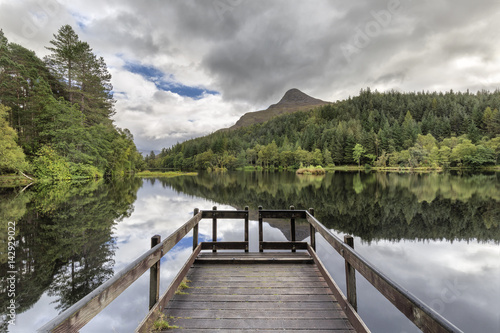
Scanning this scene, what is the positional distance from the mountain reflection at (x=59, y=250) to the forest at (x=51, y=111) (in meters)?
19.7

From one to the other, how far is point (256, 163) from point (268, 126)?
186 feet

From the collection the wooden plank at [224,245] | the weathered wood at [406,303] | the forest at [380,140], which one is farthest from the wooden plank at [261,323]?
the forest at [380,140]

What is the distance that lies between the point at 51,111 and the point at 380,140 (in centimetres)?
8844

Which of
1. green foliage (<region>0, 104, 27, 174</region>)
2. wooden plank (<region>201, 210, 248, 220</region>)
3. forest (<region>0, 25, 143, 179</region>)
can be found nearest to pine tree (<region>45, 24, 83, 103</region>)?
forest (<region>0, 25, 143, 179</region>)

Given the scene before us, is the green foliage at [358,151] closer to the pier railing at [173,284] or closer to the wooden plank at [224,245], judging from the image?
the wooden plank at [224,245]

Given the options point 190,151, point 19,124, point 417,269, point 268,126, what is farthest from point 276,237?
point 268,126

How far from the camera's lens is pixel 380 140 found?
82312 mm

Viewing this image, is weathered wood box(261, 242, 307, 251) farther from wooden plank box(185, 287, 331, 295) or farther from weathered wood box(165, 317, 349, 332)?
weathered wood box(165, 317, 349, 332)

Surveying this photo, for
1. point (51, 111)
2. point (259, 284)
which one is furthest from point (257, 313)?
point (51, 111)

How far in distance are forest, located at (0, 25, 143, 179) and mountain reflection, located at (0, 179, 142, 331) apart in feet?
64.6

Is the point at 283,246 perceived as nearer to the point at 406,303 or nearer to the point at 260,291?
the point at 260,291

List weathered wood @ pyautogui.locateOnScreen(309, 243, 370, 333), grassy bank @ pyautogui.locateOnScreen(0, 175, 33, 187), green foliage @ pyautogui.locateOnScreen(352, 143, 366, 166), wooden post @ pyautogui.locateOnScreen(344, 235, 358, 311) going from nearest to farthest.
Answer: weathered wood @ pyautogui.locateOnScreen(309, 243, 370, 333) < wooden post @ pyautogui.locateOnScreen(344, 235, 358, 311) < grassy bank @ pyautogui.locateOnScreen(0, 175, 33, 187) < green foliage @ pyautogui.locateOnScreen(352, 143, 366, 166)

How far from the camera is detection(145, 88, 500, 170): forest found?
6017 centimetres

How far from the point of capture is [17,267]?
5.98 meters
